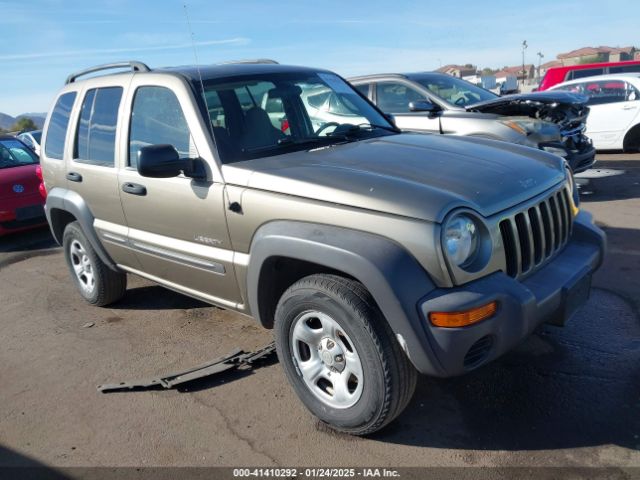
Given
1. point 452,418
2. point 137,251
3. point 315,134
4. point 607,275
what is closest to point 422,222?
point 452,418

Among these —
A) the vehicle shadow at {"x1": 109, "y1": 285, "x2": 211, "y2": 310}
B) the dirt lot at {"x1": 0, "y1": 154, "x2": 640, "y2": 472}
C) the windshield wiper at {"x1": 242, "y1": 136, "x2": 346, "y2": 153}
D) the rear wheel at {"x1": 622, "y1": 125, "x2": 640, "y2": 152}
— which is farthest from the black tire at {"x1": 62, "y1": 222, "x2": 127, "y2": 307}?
the rear wheel at {"x1": 622, "y1": 125, "x2": 640, "y2": 152}

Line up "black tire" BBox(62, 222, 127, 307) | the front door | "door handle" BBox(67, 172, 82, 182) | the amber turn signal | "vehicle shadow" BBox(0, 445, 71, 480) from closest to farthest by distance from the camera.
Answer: the amber turn signal < "vehicle shadow" BBox(0, 445, 71, 480) < the front door < "door handle" BBox(67, 172, 82, 182) < "black tire" BBox(62, 222, 127, 307)

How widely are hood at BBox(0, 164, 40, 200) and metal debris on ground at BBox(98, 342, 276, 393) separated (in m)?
5.35

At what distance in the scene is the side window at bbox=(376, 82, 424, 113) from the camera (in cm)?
786

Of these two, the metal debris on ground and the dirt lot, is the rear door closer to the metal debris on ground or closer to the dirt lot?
the dirt lot

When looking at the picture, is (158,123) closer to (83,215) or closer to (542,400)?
(83,215)

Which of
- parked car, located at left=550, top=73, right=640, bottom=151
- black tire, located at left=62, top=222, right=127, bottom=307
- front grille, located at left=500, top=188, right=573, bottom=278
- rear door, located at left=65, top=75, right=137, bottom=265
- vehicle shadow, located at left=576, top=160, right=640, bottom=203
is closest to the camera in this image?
front grille, located at left=500, top=188, right=573, bottom=278

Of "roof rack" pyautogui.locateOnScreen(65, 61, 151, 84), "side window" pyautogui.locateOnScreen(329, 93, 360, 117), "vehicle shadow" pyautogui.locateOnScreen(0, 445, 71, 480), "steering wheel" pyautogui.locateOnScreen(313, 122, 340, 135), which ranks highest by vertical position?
"roof rack" pyautogui.locateOnScreen(65, 61, 151, 84)

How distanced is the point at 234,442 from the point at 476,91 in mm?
7108

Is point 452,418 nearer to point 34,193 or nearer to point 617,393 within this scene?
point 617,393

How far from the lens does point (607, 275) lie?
15.8 feet

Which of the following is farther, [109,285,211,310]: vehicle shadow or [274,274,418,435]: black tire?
[109,285,211,310]: vehicle shadow

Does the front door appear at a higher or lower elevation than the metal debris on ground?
higher

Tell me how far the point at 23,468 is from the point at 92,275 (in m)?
2.29
